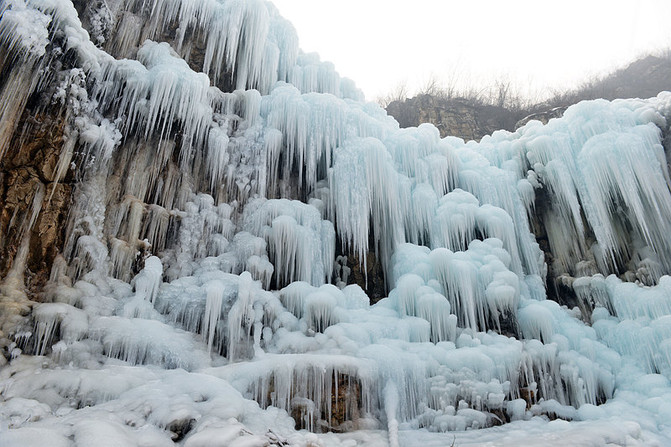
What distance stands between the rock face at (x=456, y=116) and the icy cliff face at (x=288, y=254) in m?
4.79

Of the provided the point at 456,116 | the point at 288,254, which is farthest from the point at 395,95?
the point at 288,254

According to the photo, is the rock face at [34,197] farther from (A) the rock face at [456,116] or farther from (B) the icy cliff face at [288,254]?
(A) the rock face at [456,116]

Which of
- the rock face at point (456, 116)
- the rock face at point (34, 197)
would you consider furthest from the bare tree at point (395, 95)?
the rock face at point (34, 197)

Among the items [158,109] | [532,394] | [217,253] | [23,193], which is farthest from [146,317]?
[532,394]

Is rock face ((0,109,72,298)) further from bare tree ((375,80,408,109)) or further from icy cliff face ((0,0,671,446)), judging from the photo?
bare tree ((375,80,408,109))

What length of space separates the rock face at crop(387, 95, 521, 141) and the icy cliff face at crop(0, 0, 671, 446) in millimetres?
4795

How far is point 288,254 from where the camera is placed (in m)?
6.73

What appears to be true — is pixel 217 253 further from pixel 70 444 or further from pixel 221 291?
pixel 70 444

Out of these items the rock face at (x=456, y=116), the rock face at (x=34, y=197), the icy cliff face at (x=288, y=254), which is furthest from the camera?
the rock face at (x=456, y=116)

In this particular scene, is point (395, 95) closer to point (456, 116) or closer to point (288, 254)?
point (456, 116)

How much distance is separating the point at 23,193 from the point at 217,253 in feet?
8.40

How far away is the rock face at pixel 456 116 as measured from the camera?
48.1 feet

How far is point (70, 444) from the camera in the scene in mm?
2766

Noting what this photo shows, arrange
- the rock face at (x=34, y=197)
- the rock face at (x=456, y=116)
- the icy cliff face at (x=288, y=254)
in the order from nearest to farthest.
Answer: the icy cliff face at (x=288, y=254), the rock face at (x=34, y=197), the rock face at (x=456, y=116)
